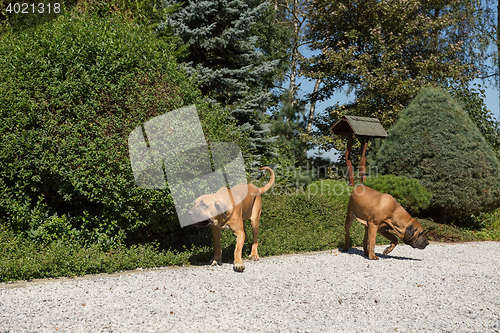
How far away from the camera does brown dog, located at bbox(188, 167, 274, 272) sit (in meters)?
4.82

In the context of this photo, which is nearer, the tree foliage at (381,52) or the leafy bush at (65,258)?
the leafy bush at (65,258)

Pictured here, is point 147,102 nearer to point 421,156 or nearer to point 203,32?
point 203,32

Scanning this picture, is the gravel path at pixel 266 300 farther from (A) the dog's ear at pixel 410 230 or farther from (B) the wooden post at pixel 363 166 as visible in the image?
(B) the wooden post at pixel 363 166

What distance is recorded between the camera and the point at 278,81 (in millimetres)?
20812

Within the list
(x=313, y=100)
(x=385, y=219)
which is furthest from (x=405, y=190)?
(x=313, y=100)

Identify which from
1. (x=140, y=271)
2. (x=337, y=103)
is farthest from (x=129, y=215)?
(x=337, y=103)

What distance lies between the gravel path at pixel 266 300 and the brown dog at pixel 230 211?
1.19ft

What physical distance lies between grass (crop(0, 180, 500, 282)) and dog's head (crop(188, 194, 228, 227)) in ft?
3.49

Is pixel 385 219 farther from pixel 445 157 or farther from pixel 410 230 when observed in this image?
pixel 445 157

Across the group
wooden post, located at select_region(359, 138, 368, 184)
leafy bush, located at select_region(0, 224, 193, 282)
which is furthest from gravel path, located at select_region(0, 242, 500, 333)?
wooden post, located at select_region(359, 138, 368, 184)

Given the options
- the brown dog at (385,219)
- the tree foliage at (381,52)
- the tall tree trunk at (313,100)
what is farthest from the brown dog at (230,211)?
the tall tree trunk at (313,100)

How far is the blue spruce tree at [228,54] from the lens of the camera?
11984mm

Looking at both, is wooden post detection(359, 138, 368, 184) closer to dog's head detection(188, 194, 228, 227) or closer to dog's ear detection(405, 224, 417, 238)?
dog's ear detection(405, 224, 417, 238)

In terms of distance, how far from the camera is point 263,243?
695 cm
